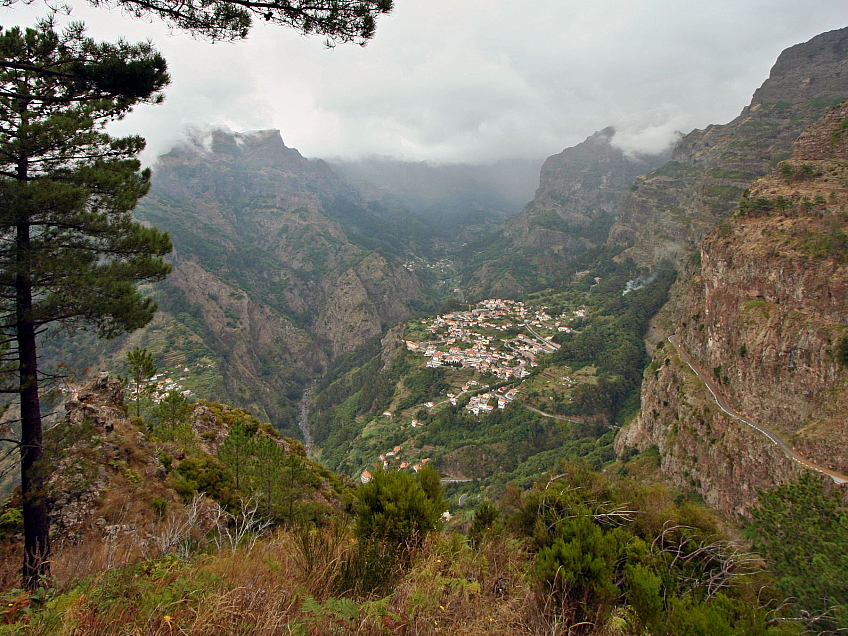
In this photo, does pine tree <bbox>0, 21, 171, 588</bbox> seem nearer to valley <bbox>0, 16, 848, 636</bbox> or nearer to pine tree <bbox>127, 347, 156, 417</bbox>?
valley <bbox>0, 16, 848, 636</bbox>

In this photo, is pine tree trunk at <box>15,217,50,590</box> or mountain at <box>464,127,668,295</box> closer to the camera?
pine tree trunk at <box>15,217,50,590</box>

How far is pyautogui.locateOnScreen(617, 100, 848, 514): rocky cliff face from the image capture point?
59.9ft

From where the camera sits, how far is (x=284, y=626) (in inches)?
98.2

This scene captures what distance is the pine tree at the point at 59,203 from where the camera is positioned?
538 centimetres

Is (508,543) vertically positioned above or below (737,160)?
below

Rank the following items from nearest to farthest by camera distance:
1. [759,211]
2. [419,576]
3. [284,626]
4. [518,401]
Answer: [284,626]
[419,576]
[759,211]
[518,401]

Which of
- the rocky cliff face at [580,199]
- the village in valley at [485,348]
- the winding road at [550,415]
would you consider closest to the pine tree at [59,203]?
the village in valley at [485,348]

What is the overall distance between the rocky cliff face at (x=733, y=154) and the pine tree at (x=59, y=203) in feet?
234

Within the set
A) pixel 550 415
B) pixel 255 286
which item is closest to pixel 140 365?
pixel 550 415

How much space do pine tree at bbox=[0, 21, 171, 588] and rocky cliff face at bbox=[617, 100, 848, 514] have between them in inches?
1013

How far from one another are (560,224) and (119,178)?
16864cm

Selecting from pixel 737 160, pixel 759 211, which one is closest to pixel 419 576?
pixel 759 211

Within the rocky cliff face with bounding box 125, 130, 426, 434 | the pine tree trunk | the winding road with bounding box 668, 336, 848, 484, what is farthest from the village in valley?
the pine tree trunk

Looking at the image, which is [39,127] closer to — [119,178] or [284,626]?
[119,178]
